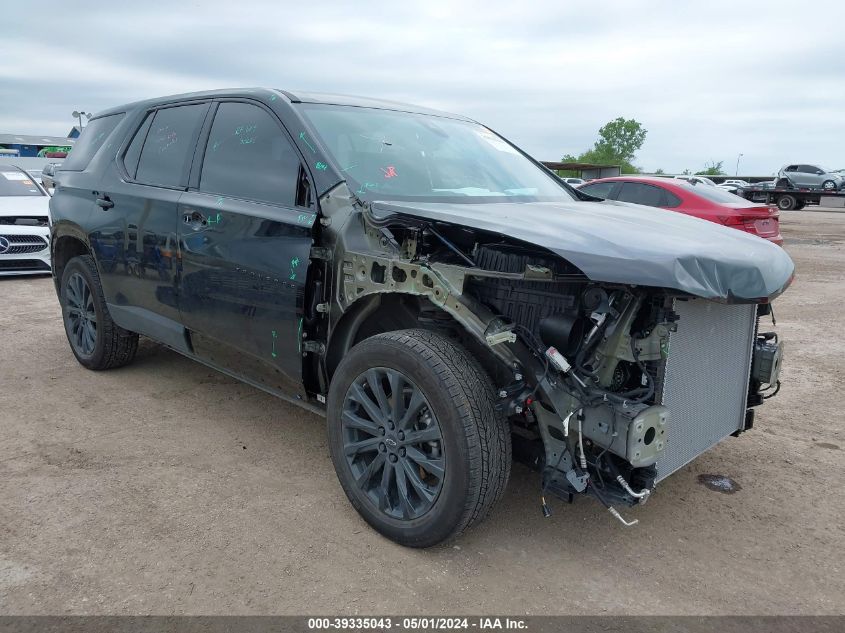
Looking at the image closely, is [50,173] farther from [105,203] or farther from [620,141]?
[620,141]

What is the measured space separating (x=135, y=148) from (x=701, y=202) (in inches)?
288

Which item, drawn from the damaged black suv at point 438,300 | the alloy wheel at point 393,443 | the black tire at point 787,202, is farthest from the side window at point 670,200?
the black tire at point 787,202

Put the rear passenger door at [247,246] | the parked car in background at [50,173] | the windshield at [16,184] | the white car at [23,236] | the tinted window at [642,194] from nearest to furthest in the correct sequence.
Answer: the rear passenger door at [247,246] → the parked car in background at [50,173] → the white car at [23,236] → the tinted window at [642,194] → the windshield at [16,184]

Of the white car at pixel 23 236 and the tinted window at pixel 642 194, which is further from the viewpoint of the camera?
the tinted window at pixel 642 194

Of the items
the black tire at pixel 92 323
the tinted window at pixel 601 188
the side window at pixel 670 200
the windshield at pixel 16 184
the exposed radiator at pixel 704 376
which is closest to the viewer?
the exposed radiator at pixel 704 376

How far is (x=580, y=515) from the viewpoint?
310 centimetres

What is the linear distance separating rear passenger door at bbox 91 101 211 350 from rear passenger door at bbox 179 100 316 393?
0.15 m

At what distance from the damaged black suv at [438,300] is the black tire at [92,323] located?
0.84 m

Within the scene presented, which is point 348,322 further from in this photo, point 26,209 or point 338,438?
point 26,209

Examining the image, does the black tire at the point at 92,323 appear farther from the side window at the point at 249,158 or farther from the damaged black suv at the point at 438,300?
the side window at the point at 249,158

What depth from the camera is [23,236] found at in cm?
925

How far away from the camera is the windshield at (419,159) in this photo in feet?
10.4

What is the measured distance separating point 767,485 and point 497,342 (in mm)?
1882

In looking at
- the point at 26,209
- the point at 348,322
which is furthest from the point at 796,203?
the point at 348,322
